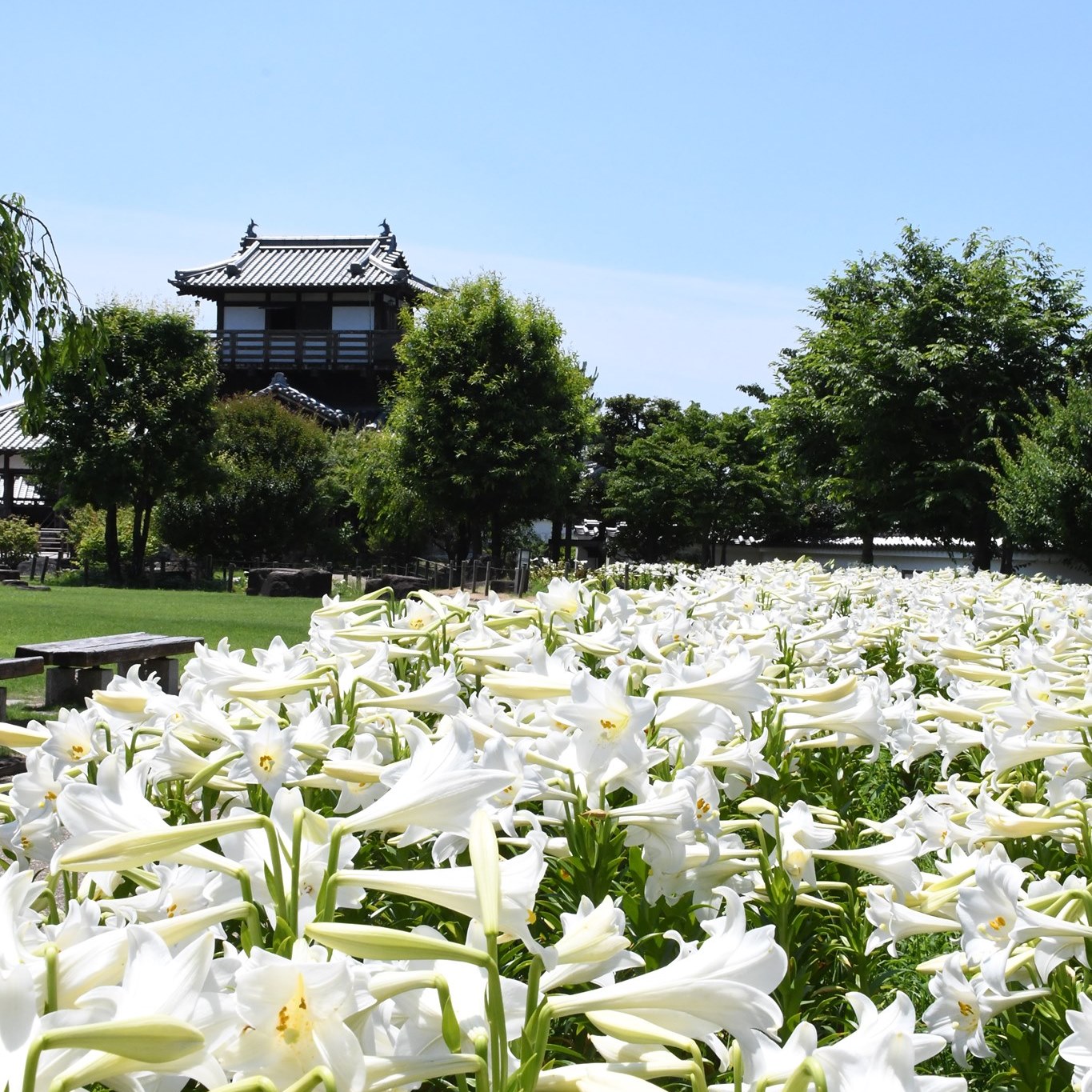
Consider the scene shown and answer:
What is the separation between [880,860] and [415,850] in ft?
2.48

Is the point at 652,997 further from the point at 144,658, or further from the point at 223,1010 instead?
the point at 144,658

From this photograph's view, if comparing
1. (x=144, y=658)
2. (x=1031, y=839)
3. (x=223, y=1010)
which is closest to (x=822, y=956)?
(x=1031, y=839)

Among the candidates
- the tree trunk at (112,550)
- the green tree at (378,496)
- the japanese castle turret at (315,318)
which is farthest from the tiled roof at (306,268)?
the tree trunk at (112,550)

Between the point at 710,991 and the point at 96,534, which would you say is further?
the point at 96,534

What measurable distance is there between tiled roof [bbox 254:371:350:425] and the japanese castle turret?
100 centimetres

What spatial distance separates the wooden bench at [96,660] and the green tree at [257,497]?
18.7 metres

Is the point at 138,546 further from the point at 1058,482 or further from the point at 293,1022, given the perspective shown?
the point at 293,1022

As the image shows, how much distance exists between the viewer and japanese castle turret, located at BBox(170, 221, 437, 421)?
36656mm

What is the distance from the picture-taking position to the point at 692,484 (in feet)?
102

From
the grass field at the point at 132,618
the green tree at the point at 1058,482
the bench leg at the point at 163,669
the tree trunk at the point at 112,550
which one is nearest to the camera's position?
the bench leg at the point at 163,669

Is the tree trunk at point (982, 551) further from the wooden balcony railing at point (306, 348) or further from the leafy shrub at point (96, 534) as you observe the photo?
the wooden balcony railing at point (306, 348)

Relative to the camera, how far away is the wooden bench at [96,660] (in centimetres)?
733

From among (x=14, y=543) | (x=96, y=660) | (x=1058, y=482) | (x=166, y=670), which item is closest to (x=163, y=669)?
(x=166, y=670)

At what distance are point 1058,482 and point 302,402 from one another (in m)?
22.0
